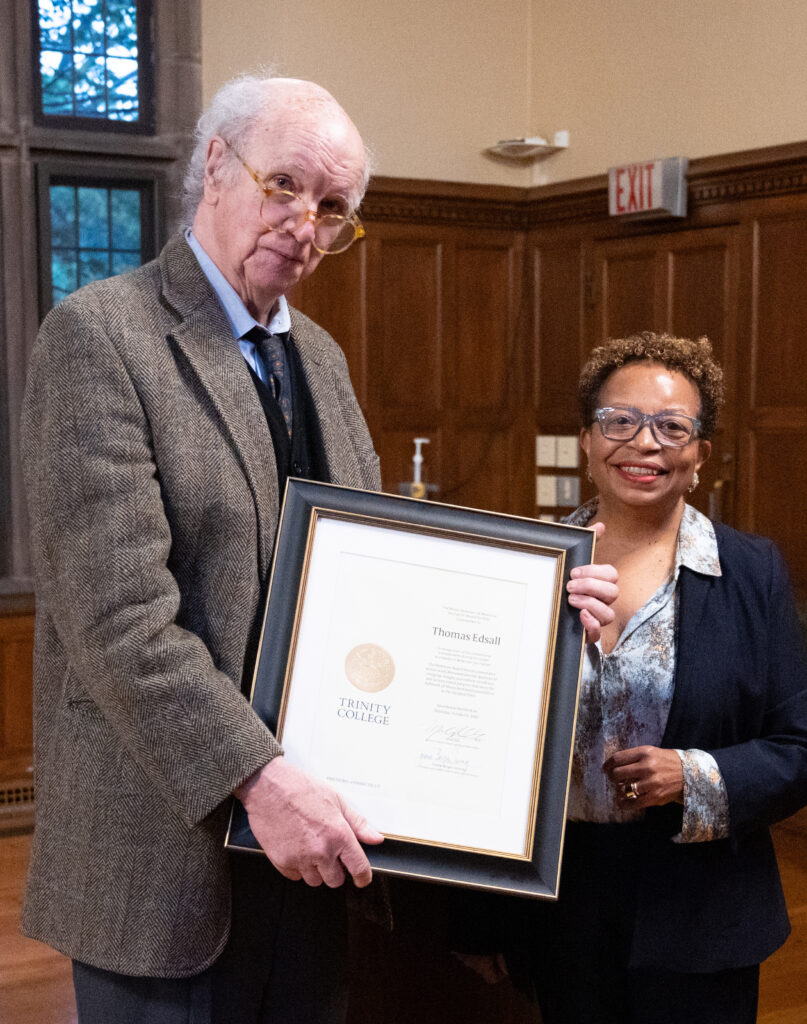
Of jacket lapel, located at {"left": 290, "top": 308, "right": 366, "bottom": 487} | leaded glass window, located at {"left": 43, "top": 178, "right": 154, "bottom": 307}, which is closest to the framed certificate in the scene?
Result: jacket lapel, located at {"left": 290, "top": 308, "right": 366, "bottom": 487}

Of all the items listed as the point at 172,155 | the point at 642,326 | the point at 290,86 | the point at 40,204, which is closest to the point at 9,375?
the point at 40,204

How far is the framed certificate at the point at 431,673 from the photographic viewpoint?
1.38m

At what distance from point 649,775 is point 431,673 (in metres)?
0.42

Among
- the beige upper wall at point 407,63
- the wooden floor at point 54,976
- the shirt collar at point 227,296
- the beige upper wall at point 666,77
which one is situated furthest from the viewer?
the beige upper wall at point 407,63

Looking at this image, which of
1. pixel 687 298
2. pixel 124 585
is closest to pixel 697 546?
pixel 124 585

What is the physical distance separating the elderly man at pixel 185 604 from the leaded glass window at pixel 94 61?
406 cm

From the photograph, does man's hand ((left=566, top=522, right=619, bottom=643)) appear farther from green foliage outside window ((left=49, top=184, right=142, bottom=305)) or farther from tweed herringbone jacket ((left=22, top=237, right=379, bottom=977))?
green foliage outside window ((left=49, top=184, right=142, bottom=305))

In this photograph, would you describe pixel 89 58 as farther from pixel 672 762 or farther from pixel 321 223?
pixel 672 762

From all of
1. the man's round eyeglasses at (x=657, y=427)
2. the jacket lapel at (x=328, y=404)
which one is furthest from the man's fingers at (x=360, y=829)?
the man's round eyeglasses at (x=657, y=427)

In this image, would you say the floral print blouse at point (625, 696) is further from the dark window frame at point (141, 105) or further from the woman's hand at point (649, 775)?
the dark window frame at point (141, 105)

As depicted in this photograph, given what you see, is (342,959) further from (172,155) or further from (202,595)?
(172,155)

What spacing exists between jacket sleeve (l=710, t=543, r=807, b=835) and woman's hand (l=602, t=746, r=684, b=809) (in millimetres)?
72

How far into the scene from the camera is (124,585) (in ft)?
4.19

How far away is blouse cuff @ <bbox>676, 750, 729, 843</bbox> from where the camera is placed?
5.48 feet
